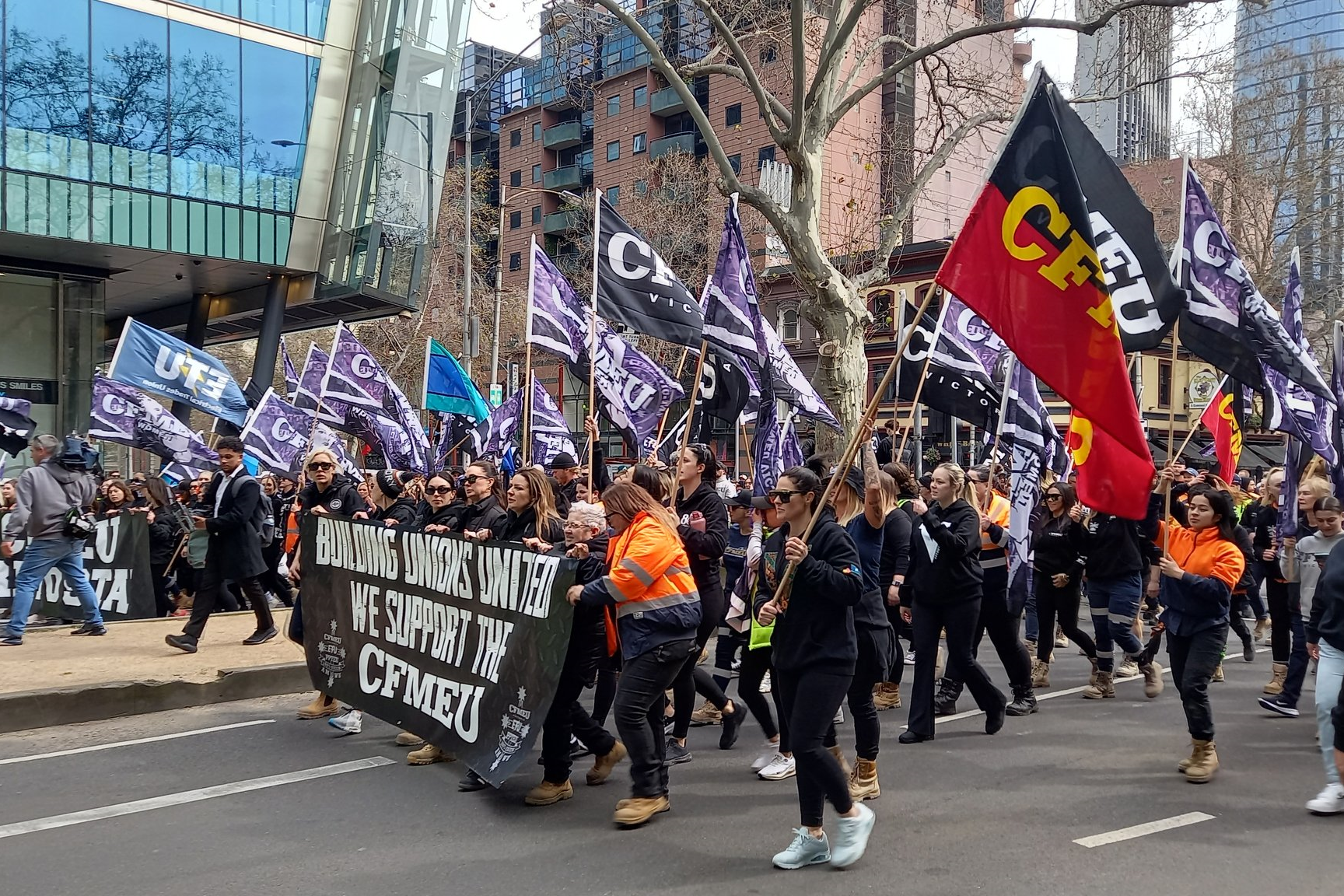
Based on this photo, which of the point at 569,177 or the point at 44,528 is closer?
the point at 44,528

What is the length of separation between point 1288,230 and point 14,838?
1250 inches

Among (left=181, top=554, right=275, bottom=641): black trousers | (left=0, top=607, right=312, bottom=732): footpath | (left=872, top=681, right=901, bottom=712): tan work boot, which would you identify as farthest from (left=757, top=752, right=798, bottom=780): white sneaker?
(left=181, top=554, right=275, bottom=641): black trousers

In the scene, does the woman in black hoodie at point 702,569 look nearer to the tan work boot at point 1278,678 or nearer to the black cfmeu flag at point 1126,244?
the black cfmeu flag at point 1126,244

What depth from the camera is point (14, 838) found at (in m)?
5.17

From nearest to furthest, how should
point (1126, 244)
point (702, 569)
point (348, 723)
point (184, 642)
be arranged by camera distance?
point (1126, 244)
point (702, 569)
point (348, 723)
point (184, 642)

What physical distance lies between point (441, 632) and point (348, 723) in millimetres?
1268

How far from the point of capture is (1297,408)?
941 centimetres

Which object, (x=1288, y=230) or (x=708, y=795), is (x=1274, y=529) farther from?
(x=1288, y=230)

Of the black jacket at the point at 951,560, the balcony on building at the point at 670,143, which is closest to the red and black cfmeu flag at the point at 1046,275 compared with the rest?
the black jacket at the point at 951,560

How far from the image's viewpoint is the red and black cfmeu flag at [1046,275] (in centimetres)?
536

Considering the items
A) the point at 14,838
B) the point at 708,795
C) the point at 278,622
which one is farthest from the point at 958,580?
the point at 278,622

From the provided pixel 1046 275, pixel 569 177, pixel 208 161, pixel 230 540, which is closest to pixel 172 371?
pixel 230 540

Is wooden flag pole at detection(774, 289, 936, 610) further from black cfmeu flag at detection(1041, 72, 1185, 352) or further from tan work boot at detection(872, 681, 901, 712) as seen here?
tan work boot at detection(872, 681, 901, 712)

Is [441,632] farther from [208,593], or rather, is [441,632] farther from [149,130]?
[149,130]
